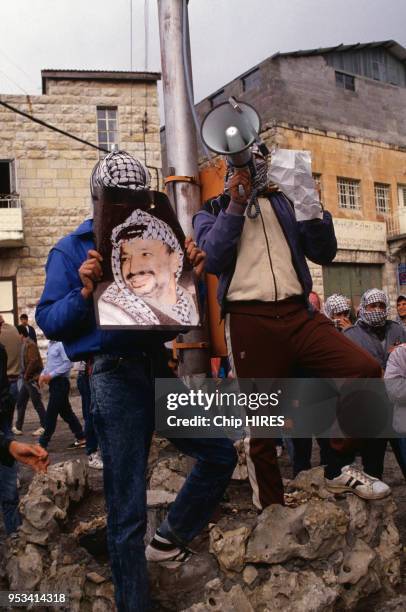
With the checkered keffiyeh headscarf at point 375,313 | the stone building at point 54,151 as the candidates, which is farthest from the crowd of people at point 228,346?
the stone building at point 54,151

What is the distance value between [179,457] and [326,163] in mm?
18046

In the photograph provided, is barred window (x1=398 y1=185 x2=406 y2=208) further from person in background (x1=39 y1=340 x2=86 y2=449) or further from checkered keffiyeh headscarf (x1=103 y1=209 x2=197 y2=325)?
checkered keffiyeh headscarf (x1=103 y1=209 x2=197 y2=325)

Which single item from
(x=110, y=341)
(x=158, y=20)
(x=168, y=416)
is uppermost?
(x=158, y=20)

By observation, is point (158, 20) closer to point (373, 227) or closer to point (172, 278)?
point (172, 278)

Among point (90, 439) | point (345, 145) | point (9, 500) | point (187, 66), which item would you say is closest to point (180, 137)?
point (187, 66)

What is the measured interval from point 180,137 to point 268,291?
129 centimetres

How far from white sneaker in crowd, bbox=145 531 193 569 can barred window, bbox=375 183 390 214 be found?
2098 cm

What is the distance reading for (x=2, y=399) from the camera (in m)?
3.88

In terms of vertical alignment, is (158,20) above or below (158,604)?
above

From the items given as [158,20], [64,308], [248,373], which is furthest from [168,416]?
[158,20]

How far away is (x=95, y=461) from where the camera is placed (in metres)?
6.87

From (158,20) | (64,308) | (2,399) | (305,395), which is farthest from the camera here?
(158,20)

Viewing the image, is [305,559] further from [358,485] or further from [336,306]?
[336,306]

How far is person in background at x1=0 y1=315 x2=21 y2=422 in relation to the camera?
24.8ft
